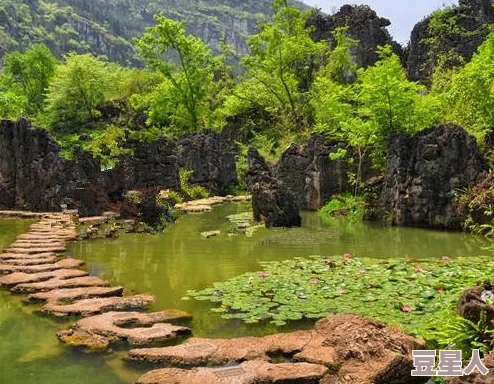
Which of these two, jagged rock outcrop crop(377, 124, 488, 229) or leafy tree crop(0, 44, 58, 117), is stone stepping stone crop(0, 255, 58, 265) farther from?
leafy tree crop(0, 44, 58, 117)

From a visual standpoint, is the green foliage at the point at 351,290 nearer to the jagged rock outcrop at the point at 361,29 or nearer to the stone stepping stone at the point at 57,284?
the stone stepping stone at the point at 57,284

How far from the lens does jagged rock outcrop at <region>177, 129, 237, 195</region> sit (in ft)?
79.3

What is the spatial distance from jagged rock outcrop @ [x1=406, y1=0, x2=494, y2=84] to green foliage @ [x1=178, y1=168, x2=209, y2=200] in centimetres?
1571

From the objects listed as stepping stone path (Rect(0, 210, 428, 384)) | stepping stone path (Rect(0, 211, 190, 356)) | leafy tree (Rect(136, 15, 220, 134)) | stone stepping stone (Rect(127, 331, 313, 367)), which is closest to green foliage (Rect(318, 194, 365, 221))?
stepping stone path (Rect(0, 211, 190, 356))

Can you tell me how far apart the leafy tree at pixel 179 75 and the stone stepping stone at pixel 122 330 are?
26008mm

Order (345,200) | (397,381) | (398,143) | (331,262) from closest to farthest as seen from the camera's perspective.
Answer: (397,381) < (331,262) < (398,143) < (345,200)

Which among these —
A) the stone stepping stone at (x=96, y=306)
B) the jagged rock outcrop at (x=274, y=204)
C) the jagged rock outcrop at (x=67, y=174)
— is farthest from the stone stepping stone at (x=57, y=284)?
the jagged rock outcrop at (x=274, y=204)

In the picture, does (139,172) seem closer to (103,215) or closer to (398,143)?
(103,215)

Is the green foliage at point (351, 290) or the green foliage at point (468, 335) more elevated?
the green foliage at point (468, 335)

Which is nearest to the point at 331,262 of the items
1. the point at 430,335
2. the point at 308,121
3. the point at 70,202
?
the point at 430,335

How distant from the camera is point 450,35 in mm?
31484

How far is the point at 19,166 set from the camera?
1667cm

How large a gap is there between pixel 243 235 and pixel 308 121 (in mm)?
17684

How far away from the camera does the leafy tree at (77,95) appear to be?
1398 inches
